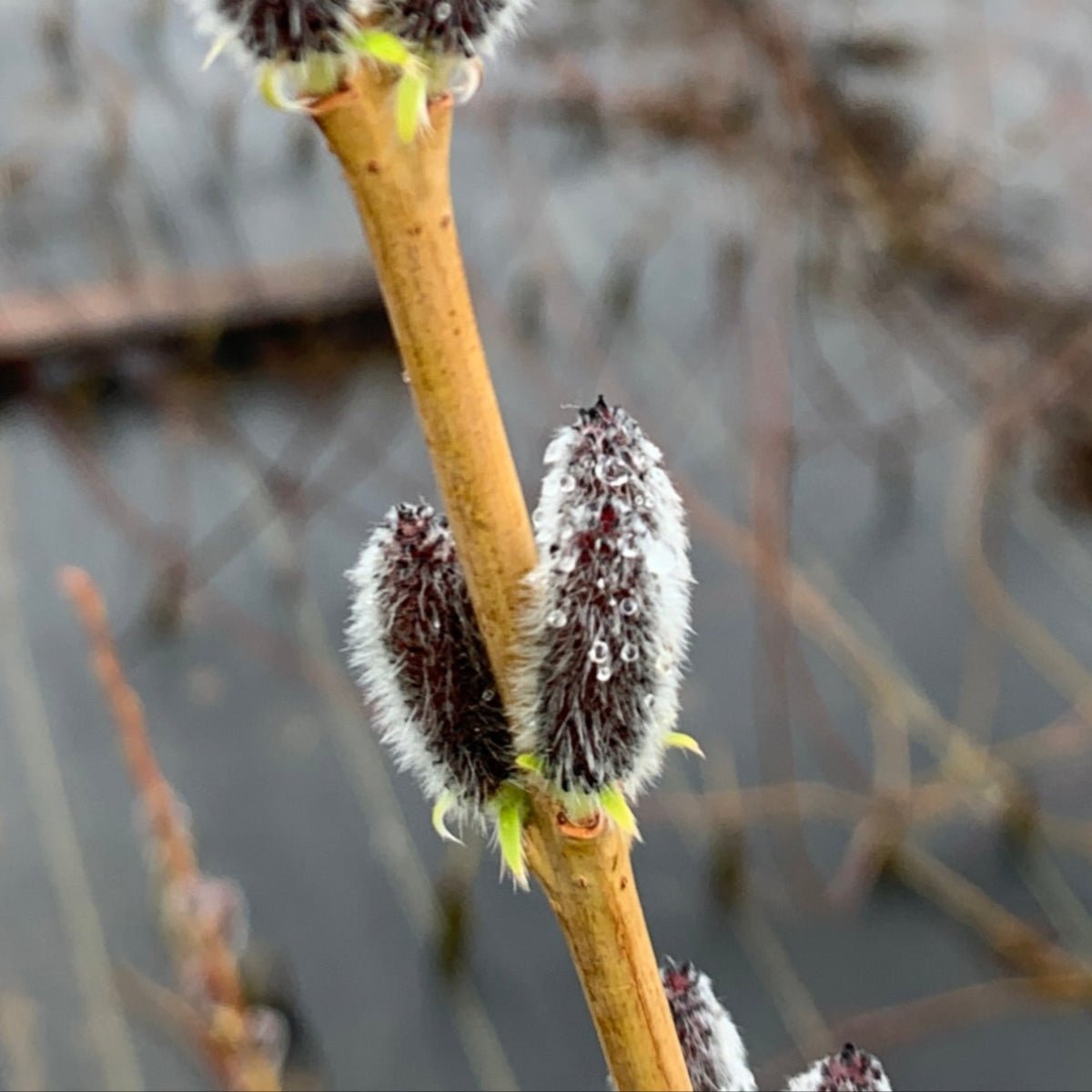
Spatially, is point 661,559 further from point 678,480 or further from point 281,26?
point 678,480

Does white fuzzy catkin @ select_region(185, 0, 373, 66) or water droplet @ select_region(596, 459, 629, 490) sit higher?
white fuzzy catkin @ select_region(185, 0, 373, 66)

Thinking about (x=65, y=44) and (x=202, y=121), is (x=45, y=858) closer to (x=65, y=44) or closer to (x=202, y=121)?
(x=202, y=121)

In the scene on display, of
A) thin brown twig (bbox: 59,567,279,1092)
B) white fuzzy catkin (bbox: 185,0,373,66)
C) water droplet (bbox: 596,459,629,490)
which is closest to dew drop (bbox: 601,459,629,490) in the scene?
water droplet (bbox: 596,459,629,490)

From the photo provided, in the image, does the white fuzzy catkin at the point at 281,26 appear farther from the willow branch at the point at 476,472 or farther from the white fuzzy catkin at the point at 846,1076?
the white fuzzy catkin at the point at 846,1076

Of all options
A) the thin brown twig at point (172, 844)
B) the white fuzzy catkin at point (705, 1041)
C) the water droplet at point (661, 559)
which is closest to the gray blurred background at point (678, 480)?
the thin brown twig at point (172, 844)

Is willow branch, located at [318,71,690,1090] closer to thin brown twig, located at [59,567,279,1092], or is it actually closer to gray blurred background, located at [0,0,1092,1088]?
thin brown twig, located at [59,567,279,1092]

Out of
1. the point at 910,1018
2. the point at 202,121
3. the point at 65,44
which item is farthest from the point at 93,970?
the point at 65,44
